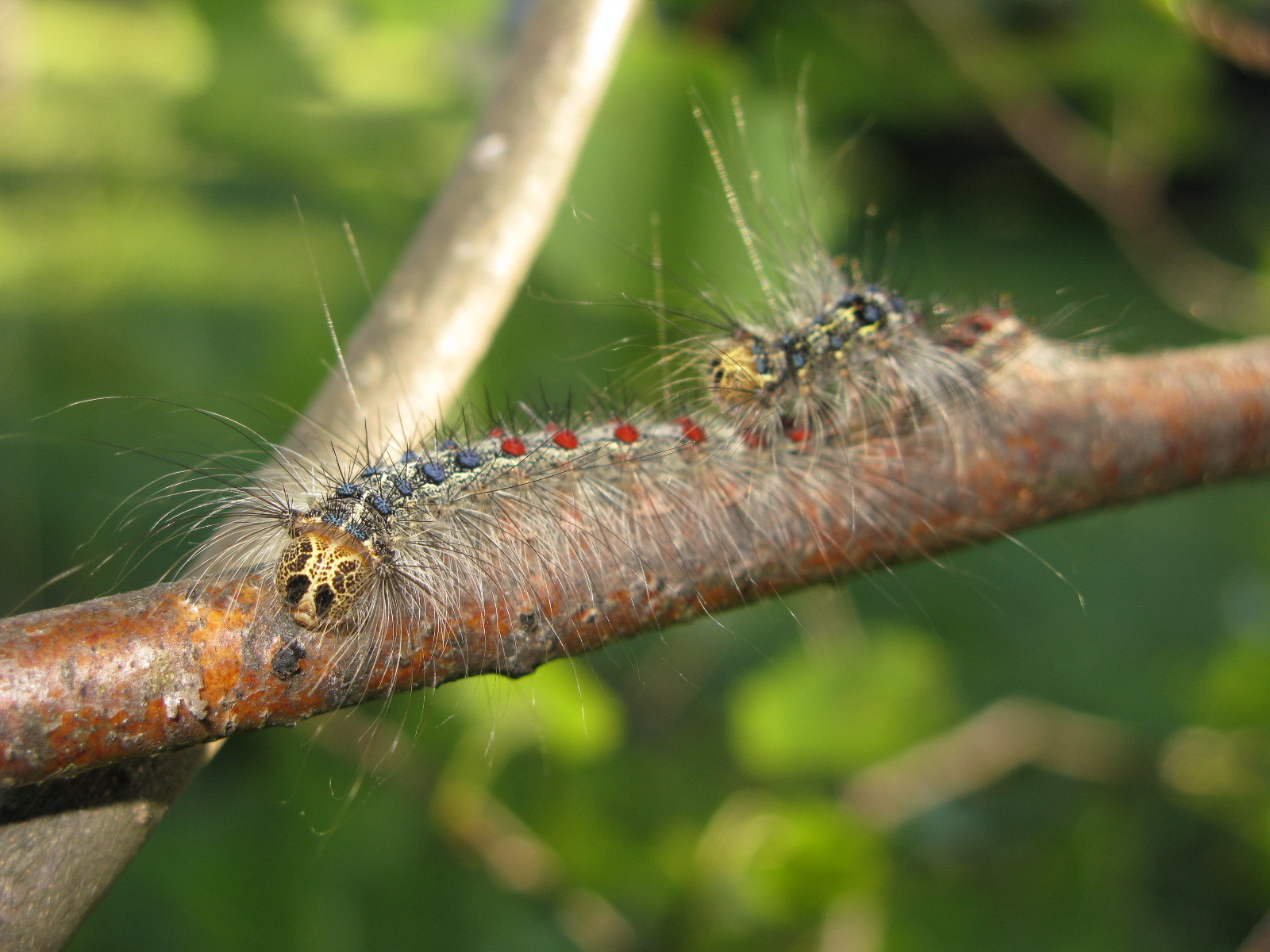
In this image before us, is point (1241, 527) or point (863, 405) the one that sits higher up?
point (863, 405)

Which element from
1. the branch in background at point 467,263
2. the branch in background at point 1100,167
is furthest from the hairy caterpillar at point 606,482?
the branch in background at point 1100,167

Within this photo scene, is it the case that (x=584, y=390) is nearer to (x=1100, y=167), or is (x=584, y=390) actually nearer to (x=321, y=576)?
(x=321, y=576)

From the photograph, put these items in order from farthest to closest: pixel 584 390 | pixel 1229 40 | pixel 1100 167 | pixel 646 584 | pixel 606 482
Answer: pixel 1100 167, pixel 584 390, pixel 1229 40, pixel 606 482, pixel 646 584

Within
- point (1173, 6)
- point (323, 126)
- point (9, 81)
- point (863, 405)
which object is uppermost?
Answer: point (9, 81)

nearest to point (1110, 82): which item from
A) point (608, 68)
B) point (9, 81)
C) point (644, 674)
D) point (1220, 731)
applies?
point (1220, 731)

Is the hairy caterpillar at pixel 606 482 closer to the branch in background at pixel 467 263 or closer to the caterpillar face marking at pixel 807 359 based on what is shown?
the caterpillar face marking at pixel 807 359

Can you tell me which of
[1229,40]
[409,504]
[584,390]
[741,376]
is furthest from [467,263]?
[1229,40]

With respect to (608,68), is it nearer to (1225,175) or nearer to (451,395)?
(451,395)
